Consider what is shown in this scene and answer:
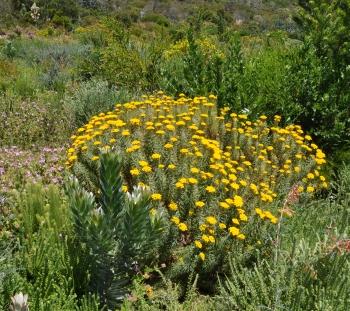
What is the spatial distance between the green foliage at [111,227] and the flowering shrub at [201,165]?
24cm

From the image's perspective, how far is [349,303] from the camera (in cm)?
271

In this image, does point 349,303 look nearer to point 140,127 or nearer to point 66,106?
point 140,127

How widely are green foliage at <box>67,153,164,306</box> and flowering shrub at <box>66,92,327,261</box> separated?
24cm

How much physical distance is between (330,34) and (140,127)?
3.31m

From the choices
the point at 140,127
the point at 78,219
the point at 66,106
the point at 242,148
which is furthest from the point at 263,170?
the point at 66,106

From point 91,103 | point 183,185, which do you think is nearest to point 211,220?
point 183,185

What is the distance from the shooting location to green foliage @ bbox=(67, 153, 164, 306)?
102 inches

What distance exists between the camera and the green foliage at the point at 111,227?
8.48 ft

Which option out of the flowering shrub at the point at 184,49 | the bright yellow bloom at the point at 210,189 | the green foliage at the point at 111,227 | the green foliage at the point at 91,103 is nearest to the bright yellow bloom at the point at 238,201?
the bright yellow bloom at the point at 210,189

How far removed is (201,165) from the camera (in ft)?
13.5

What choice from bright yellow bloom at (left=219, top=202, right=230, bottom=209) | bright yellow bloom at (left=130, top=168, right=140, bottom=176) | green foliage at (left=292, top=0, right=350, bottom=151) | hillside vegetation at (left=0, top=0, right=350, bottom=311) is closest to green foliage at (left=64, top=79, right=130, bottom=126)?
hillside vegetation at (left=0, top=0, right=350, bottom=311)

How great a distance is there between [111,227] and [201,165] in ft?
5.21

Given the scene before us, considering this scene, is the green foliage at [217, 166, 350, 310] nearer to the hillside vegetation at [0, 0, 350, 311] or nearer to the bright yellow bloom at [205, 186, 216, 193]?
the hillside vegetation at [0, 0, 350, 311]

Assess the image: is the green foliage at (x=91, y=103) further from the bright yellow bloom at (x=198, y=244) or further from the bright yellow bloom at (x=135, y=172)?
the bright yellow bloom at (x=198, y=244)
